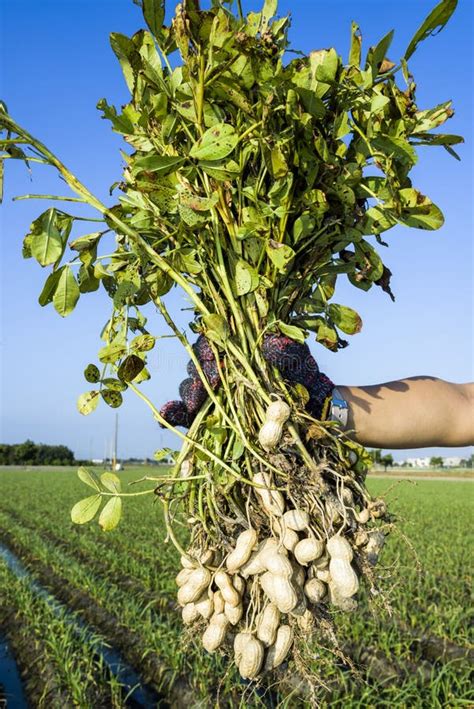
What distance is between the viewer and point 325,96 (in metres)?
1.22

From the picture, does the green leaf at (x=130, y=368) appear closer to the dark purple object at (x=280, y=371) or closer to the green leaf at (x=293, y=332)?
the dark purple object at (x=280, y=371)

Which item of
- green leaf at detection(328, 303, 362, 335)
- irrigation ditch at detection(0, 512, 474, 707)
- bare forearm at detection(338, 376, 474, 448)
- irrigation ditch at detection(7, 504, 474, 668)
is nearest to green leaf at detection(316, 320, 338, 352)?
green leaf at detection(328, 303, 362, 335)

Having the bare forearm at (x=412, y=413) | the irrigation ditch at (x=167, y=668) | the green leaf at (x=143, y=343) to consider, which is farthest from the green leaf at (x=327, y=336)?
the irrigation ditch at (x=167, y=668)

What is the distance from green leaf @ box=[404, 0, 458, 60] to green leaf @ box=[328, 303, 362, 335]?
0.50m

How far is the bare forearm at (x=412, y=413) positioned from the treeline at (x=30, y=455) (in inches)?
1936

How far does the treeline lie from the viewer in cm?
4744

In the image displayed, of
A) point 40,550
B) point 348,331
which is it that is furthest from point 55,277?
point 40,550

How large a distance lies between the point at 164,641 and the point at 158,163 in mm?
3606

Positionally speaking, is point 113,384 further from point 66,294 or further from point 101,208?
point 101,208

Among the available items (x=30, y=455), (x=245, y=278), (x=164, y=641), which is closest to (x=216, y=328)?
(x=245, y=278)

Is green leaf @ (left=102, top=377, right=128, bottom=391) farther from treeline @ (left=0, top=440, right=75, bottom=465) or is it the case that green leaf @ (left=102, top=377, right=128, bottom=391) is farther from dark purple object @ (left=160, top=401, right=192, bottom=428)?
treeline @ (left=0, top=440, right=75, bottom=465)

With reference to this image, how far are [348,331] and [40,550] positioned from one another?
22.8ft

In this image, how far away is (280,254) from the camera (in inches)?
45.5

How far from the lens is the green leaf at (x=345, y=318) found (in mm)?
1329
